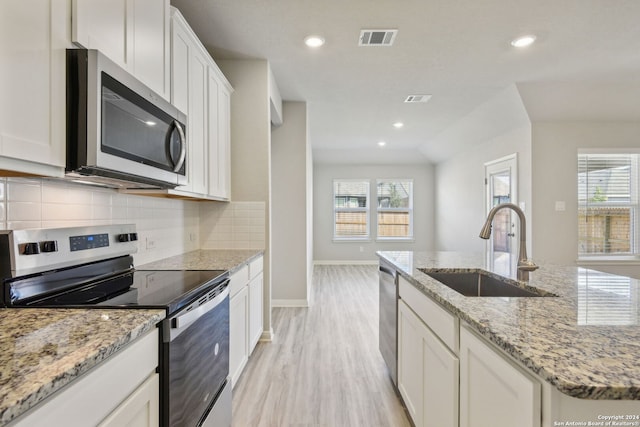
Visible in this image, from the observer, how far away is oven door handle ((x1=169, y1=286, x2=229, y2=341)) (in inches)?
45.8

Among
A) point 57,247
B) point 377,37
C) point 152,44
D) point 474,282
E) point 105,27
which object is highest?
point 377,37

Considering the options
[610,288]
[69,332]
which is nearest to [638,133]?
[610,288]

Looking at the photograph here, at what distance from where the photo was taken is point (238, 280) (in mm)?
2203

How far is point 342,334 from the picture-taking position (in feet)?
10.8

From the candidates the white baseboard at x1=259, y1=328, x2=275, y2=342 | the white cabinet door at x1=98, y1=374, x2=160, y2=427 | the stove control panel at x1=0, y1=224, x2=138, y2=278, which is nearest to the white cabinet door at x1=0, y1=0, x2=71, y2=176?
the stove control panel at x1=0, y1=224, x2=138, y2=278

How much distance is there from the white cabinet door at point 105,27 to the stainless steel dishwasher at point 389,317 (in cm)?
182

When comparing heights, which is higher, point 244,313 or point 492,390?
point 492,390

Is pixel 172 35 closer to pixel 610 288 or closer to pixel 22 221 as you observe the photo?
pixel 22 221

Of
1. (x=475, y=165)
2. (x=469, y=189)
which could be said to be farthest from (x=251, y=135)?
(x=469, y=189)

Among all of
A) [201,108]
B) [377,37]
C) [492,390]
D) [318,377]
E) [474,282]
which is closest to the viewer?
[492,390]

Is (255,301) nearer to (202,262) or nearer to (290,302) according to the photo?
(202,262)

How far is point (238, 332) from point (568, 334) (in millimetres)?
1891

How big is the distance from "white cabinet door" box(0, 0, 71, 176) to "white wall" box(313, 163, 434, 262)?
268 inches

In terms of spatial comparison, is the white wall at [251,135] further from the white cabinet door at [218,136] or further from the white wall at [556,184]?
the white wall at [556,184]
